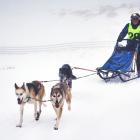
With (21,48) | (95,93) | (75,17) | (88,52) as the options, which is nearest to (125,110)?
(95,93)

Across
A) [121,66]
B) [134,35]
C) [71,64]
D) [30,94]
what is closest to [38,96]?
[30,94]

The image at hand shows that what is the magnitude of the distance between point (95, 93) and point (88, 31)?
15.7 feet

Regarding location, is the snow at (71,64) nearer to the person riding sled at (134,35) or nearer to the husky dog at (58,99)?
the husky dog at (58,99)

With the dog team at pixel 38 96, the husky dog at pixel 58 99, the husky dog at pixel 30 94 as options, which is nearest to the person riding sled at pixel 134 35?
the dog team at pixel 38 96

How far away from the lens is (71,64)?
1093 cm

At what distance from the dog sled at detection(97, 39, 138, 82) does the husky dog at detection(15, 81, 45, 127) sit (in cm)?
207

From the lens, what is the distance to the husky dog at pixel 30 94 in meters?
6.94

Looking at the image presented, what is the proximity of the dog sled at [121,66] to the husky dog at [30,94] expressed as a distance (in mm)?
2072

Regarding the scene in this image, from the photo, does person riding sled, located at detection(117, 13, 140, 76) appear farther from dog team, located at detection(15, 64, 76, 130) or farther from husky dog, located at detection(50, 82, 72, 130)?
husky dog, located at detection(50, 82, 72, 130)

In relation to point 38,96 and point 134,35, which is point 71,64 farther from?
point 38,96

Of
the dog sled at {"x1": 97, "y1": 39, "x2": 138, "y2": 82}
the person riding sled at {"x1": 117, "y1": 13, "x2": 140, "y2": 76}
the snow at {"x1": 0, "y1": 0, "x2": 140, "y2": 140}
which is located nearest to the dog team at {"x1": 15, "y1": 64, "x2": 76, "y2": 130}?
the snow at {"x1": 0, "y1": 0, "x2": 140, "y2": 140}

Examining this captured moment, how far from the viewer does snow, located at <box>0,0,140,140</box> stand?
7105 mm

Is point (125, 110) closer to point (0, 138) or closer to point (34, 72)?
point (0, 138)

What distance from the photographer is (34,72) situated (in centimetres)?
1046
